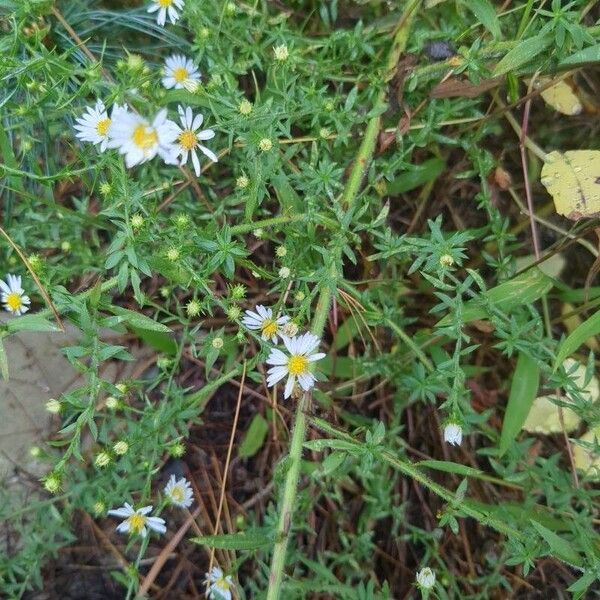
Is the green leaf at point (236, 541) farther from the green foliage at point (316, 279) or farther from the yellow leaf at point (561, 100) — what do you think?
the yellow leaf at point (561, 100)

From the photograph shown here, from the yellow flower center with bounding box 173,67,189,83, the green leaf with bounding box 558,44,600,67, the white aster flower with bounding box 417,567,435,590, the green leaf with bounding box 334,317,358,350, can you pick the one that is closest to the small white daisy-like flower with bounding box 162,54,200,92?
the yellow flower center with bounding box 173,67,189,83

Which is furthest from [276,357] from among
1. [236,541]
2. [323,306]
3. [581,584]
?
[581,584]

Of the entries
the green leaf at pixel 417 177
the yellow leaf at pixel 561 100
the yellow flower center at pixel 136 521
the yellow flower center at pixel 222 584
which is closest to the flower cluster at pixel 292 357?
the yellow flower center at pixel 136 521

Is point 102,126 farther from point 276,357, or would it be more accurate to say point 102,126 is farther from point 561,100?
point 561,100

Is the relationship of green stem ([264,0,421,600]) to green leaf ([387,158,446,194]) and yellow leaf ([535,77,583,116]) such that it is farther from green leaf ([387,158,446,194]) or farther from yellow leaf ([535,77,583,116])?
yellow leaf ([535,77,583,116])

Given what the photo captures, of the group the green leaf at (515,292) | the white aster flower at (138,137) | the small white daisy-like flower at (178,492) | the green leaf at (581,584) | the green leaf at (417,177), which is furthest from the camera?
the green leaf at (417,177)
